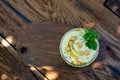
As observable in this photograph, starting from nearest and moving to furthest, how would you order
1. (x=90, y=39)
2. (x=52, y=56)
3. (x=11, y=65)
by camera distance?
(x=90, y=39)
(x=52, y=56)
(x=11, y=65)

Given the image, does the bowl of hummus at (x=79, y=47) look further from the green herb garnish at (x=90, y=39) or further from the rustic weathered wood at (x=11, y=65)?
the rustic weathered wood at (x=11, y=65)

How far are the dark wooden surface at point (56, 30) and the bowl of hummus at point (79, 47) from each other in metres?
0.06

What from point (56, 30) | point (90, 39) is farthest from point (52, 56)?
point (90, 39)

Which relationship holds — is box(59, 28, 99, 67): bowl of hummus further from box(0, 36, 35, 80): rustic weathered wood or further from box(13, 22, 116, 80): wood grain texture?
box(0, 36, 35, 80): rustic weathered wood

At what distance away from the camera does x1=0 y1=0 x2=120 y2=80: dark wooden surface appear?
7.00 feet

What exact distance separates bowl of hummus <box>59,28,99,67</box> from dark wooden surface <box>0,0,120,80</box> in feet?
0.20

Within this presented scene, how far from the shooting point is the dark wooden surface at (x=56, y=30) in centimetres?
213

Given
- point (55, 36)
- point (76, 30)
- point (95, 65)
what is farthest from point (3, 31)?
point (95, 65)

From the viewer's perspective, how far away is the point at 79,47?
2.01 m

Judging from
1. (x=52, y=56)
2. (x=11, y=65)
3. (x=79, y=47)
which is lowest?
(x=11, y=65)

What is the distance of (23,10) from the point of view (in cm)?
227

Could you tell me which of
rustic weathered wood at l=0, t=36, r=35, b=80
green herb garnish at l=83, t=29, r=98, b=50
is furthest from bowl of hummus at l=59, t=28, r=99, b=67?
rustic weathered wood at l=0, t=36, r=35, b=80

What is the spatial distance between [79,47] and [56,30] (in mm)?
224

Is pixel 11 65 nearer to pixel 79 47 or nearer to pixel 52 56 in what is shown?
pixel 52 56
